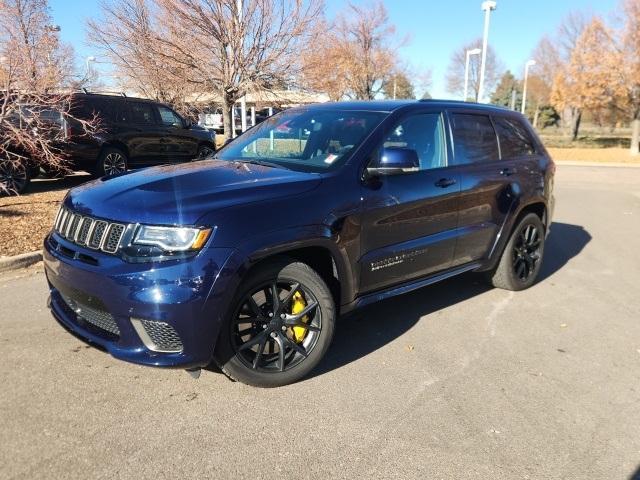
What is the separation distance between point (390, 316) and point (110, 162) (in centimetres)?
861

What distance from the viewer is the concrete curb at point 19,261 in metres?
5.71

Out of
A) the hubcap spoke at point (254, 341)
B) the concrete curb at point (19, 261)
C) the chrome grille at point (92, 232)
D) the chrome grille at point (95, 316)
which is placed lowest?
the concrete curb at point (19, 261)

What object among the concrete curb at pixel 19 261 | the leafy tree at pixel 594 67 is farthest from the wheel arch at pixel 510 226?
the leafy tree at pixel 594 67

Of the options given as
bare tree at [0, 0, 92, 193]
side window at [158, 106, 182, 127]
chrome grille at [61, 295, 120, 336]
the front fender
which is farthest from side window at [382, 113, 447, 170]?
side window at [158, 106, 182, 127]

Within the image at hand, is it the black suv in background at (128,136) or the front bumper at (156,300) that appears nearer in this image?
the front bumper at (156,300)

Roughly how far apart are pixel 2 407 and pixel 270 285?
1674mm

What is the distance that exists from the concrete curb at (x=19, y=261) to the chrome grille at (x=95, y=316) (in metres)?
2.98

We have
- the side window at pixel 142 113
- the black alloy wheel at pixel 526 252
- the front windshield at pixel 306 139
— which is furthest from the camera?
the side window at pixel 142 113

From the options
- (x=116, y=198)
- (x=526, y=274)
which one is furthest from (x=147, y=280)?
(x=526, y=274)

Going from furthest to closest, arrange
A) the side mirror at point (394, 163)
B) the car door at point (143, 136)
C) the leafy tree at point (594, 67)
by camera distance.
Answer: the leafy tree at point (594, 67)
the car door at point (143, 136)
the side mirror at point (394, 163)

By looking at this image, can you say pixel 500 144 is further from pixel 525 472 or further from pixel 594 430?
pixel 525 472

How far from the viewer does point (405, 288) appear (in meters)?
4.18

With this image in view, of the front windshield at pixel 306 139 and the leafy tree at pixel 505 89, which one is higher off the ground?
the leafy tree at pixel 505 89

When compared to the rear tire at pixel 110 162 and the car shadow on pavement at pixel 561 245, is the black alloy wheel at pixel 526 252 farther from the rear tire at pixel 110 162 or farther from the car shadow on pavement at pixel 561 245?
the rear tire at pixel 110 162
